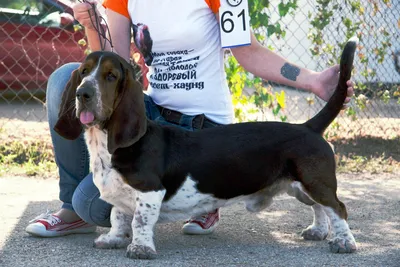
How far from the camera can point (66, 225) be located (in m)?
4.21

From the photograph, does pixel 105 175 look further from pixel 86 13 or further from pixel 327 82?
pixel 327 82

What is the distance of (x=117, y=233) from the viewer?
3.96 meters

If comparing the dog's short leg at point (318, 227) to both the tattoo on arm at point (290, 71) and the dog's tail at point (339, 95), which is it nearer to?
the dog's tail at point (339, 95)

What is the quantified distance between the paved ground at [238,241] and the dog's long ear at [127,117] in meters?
0.62

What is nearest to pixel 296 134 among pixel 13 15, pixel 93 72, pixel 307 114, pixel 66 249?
pixel 93 72

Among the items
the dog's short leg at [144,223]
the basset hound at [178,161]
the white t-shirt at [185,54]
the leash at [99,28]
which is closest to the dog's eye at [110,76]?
the basset hound at [178,161]

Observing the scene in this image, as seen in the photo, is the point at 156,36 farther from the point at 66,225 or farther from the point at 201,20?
the point at 66,225

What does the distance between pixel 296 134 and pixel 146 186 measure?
2.74ft

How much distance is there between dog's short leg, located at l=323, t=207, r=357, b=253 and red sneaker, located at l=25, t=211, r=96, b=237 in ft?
4.51

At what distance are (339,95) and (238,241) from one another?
1003 millimetres

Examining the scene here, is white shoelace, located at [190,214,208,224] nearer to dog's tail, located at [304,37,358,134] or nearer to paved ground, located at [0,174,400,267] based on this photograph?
paved ground, located at [0,174,400,267]

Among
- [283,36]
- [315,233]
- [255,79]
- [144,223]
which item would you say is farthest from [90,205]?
[283,36]

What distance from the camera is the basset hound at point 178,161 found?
11.8 feet

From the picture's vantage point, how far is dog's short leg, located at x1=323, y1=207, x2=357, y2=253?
152 inches
